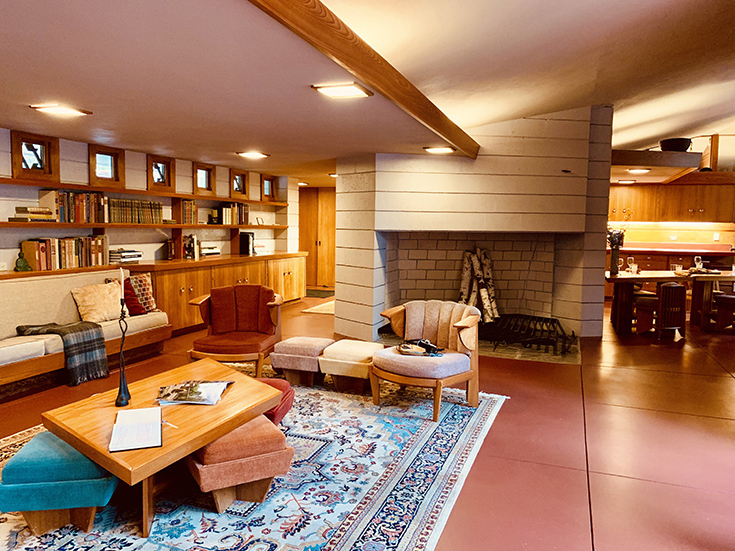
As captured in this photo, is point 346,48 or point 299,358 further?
point 299,358

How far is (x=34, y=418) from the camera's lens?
150 inches

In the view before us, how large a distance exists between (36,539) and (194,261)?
481 cm

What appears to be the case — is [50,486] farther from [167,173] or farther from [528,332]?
[528,332]

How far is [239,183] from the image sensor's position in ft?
27.9

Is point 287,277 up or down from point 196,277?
down

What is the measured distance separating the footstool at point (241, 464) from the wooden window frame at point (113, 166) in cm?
424

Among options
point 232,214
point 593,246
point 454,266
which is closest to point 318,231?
point 232,214

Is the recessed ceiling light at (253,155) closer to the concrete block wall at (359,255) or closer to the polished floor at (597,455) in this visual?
the concrete block wall at (359,255)

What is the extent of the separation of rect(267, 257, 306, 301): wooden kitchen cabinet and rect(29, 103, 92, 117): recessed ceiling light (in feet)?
15.1

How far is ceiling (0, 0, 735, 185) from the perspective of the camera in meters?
2.32

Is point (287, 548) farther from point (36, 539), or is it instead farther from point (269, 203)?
point (269, 203)

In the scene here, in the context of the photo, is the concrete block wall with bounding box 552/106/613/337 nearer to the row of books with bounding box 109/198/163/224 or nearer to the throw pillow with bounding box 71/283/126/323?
the row of books with bounding box 109/198/163/224

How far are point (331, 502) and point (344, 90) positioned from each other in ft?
Result: 7.82

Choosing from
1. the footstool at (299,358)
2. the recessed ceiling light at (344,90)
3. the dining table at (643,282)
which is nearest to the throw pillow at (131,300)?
the footstool at (299,358)
